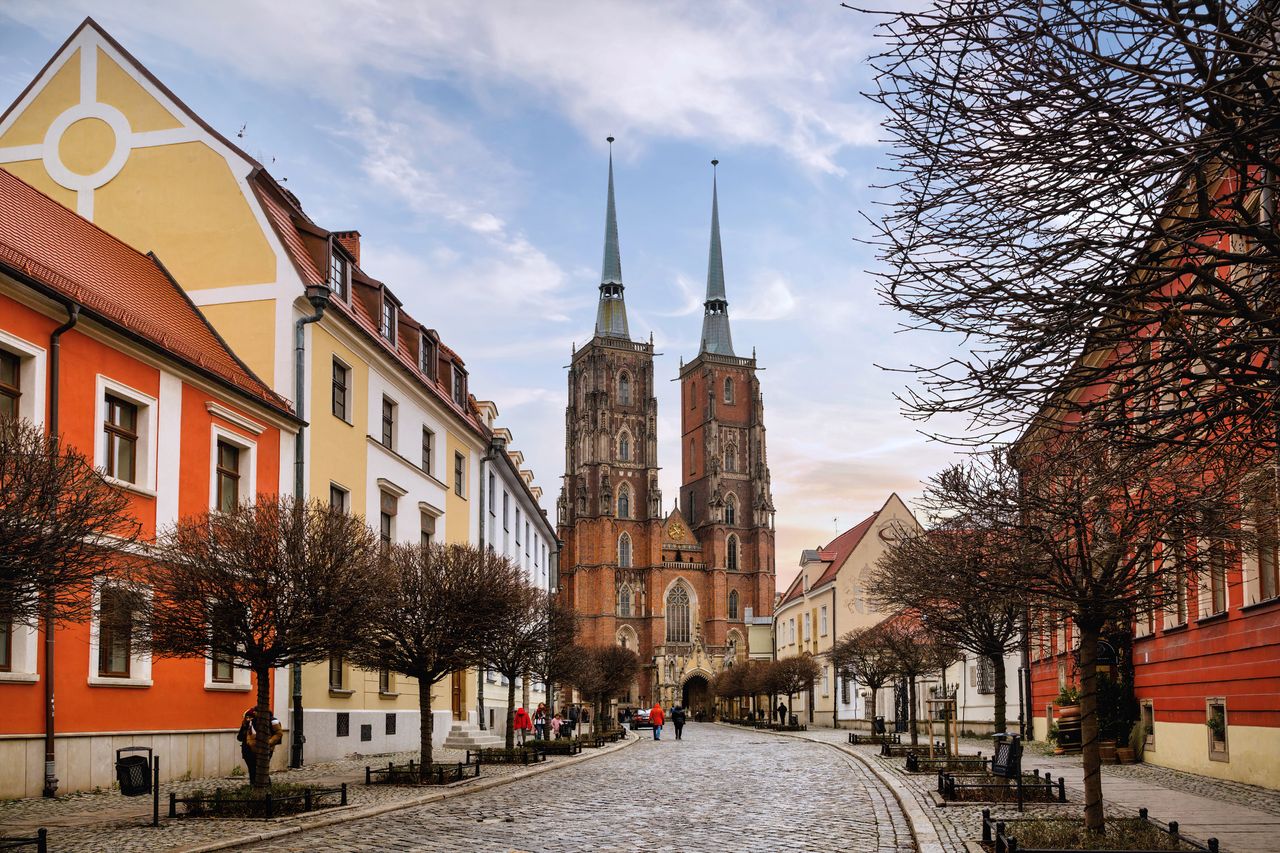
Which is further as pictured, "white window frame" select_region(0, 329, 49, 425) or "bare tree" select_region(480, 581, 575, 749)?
"bare tree" select_region(480, 581, 575, 749)

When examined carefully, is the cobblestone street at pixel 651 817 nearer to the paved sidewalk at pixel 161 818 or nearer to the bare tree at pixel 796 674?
the paved sidewalk at pixel 161 818

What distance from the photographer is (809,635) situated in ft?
249

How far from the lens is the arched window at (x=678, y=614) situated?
118512 millimetres

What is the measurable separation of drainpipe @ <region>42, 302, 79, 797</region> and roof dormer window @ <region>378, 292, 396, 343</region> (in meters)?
13.2

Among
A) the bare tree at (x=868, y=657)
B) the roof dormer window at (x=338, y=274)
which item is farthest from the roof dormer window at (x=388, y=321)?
the bare tree at (x=868, y=657)

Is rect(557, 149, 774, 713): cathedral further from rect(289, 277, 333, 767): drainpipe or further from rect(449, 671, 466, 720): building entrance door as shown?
rect(289, 277, 333, 767): drainpipe

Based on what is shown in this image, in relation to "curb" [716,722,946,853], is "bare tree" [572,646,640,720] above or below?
below

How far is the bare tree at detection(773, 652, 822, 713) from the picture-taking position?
197ft

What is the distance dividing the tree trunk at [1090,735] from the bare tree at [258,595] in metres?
9.14

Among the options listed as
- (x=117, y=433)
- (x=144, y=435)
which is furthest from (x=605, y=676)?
(x=117, y=433)

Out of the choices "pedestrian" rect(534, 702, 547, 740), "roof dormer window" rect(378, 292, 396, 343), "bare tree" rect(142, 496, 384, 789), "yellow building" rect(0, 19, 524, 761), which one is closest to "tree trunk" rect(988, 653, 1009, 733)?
"bare tree" rect(142, 496, 384, 789)

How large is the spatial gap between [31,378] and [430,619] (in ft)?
26.6

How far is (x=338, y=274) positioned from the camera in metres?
29.2

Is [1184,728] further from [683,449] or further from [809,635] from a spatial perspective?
[683,449]
